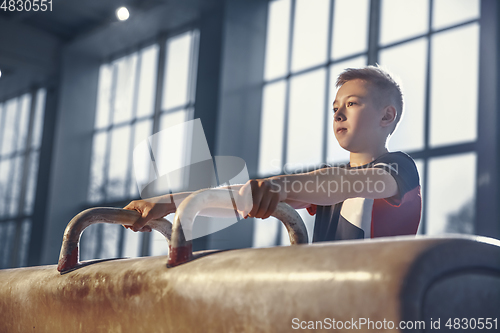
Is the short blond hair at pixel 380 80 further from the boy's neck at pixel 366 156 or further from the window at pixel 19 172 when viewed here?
the window at pixel 19 172

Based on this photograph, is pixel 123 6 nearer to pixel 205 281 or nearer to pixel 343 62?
pixel 343 62

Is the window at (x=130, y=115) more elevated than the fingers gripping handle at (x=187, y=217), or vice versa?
the window at (x=130, y=115)

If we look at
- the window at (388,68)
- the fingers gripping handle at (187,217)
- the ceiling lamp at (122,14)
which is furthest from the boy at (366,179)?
the ceiling lamp at (122,14)

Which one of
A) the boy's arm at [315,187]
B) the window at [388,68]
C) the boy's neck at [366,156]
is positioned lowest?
the boy's arm at [315,187]

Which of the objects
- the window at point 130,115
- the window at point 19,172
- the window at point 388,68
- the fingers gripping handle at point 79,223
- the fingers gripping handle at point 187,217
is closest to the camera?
the fingers gripping handle at point 187,217

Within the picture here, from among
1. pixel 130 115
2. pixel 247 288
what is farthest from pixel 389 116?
pixel 130 115

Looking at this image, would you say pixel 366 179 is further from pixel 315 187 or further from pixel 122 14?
pixel 122 14

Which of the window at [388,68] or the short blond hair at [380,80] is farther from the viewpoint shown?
the window at [388,68]

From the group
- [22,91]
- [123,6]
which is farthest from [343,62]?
[22,91]

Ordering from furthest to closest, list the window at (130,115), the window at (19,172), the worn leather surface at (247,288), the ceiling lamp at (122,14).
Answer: the window at (19,172)
the ceiling lamp at (122,14)
the window at (130,115)
the worn leather surface at (247,288)

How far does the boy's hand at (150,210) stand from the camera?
2.85 feet

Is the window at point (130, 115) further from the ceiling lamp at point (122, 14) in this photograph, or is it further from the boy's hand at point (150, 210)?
the boy's hand at point (150, 210)

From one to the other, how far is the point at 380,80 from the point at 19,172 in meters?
8.49

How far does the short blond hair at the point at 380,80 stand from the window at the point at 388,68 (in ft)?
9.05
